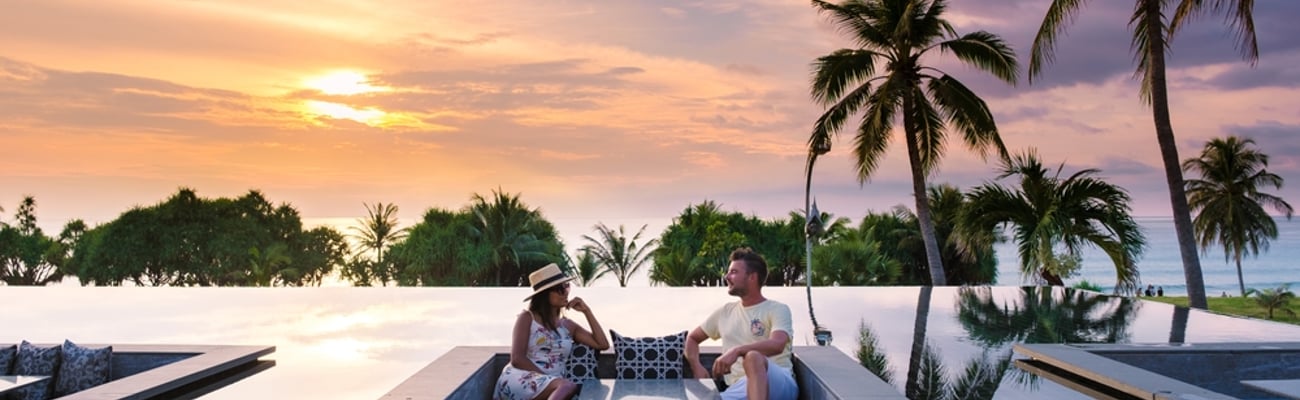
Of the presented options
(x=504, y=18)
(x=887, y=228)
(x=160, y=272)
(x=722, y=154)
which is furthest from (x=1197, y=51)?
(x=160, y=272)

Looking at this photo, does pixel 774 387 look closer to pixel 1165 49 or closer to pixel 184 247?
pixel 1165 49

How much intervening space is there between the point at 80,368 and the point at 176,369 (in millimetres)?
785

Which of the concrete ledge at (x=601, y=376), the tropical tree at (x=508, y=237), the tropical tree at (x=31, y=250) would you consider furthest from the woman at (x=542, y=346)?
the tropical tree at (x=31, y=250)

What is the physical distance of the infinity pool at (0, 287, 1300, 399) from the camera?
6.91m

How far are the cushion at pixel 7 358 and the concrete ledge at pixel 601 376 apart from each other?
2.99m

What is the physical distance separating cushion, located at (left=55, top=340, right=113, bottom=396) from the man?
380cm

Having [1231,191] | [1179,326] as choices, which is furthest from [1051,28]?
[1231,191]

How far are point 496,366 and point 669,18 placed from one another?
46.5ft

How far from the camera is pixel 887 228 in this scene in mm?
28844

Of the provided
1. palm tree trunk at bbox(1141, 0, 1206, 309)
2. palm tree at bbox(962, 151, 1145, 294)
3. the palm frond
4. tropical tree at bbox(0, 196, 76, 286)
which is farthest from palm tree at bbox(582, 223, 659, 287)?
tropical tree at bbox(0, 196, 76, 286)

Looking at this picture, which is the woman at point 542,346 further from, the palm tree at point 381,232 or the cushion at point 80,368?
the palm tree at point 381,232

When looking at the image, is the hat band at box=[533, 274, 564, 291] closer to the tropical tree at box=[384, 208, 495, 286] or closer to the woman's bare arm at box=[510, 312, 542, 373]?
the woman's bare arm at box=[510, 312, 542, 373]

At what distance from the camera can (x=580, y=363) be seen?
5883 mm

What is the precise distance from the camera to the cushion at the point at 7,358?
653cm
